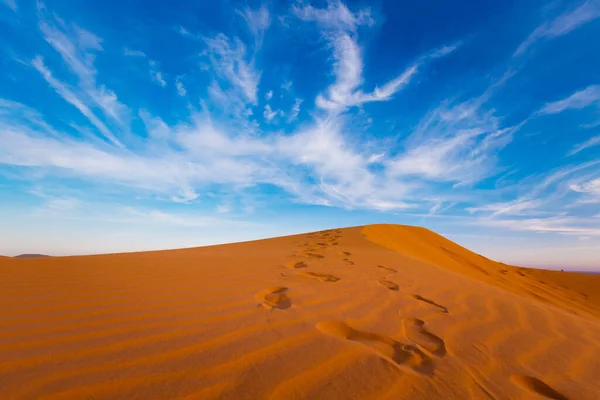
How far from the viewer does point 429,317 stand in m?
2.76

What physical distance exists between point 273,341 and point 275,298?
102 centimetres

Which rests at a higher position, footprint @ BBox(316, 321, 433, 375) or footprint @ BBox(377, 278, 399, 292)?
footprint @ BBox(377, 278, 399, 292)

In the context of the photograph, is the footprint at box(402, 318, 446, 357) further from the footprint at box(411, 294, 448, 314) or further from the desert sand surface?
the footprint at box(411, 294, 448, 314)

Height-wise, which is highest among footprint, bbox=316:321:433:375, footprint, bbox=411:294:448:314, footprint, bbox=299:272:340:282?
footprint, bbox=299:272:340:282

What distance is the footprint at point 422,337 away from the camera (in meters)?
2.09

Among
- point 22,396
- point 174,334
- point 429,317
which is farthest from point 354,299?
point 22,396

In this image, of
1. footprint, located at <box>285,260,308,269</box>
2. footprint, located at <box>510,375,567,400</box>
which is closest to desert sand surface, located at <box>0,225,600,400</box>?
footprint, located at <box>510,375,567,400</box>

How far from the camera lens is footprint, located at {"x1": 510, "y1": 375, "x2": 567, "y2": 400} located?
1.68m

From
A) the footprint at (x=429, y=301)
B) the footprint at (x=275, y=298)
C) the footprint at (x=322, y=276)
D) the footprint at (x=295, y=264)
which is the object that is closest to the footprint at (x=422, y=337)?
the footprint at (x=429, y=301)

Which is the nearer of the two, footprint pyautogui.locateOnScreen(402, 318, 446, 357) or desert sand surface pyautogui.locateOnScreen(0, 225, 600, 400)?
desert sand surface pyautogui.locateOnScreen(0, 225, 600, 400)

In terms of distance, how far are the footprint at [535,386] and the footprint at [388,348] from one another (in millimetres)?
520

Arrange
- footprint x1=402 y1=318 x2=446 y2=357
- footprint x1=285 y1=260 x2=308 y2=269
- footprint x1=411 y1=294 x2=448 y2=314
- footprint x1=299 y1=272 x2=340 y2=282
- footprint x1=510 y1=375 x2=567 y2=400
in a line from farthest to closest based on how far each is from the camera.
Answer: footprint x1=285 y1=260 x2=308 y2=269 < footprint x1=299 y1=272 x2=340 y2=282 < footprint x1=411 y1=294 x2=448 y2=314 < footprint x1=402 y1=318 x2=446 y2=357 < footprint x1=510 y1=375 x2=567 y2=400

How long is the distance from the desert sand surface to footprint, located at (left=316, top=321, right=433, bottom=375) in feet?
0.05

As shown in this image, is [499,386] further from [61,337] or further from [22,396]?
[61,337]
